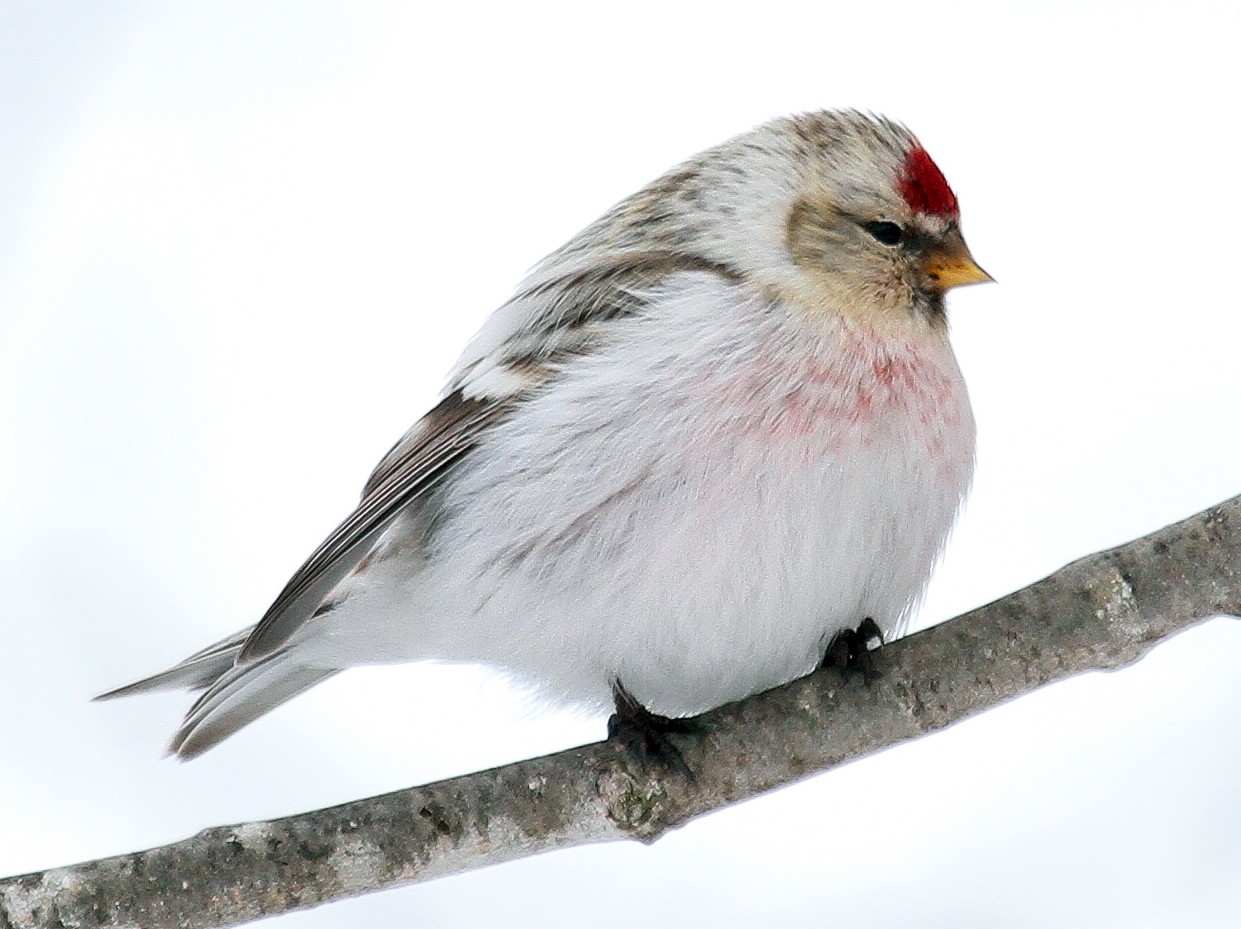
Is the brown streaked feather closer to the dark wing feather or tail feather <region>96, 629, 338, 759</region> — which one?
the dark wing feather

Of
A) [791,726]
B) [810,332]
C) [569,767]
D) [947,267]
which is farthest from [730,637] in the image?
[947,267]

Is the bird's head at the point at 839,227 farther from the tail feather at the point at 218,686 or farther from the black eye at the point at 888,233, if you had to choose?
the tail feather at the point at 218,686

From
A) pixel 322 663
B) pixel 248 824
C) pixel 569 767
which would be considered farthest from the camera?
pixel 322 663

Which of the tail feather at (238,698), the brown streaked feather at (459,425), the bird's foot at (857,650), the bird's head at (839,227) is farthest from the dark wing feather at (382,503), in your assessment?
the bird's foot at (857,650)

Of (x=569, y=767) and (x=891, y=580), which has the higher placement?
(x=891, y=580)

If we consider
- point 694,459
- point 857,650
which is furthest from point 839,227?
point 857,650

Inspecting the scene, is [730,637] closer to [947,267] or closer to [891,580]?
[891,580]

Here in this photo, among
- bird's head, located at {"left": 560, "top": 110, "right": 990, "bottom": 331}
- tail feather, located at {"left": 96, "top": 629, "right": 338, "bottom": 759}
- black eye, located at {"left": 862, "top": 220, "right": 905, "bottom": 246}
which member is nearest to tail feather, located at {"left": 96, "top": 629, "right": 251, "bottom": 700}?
tail feather, located at {"left": 96, "top": 629, "right": 338, "bottom": 759}
